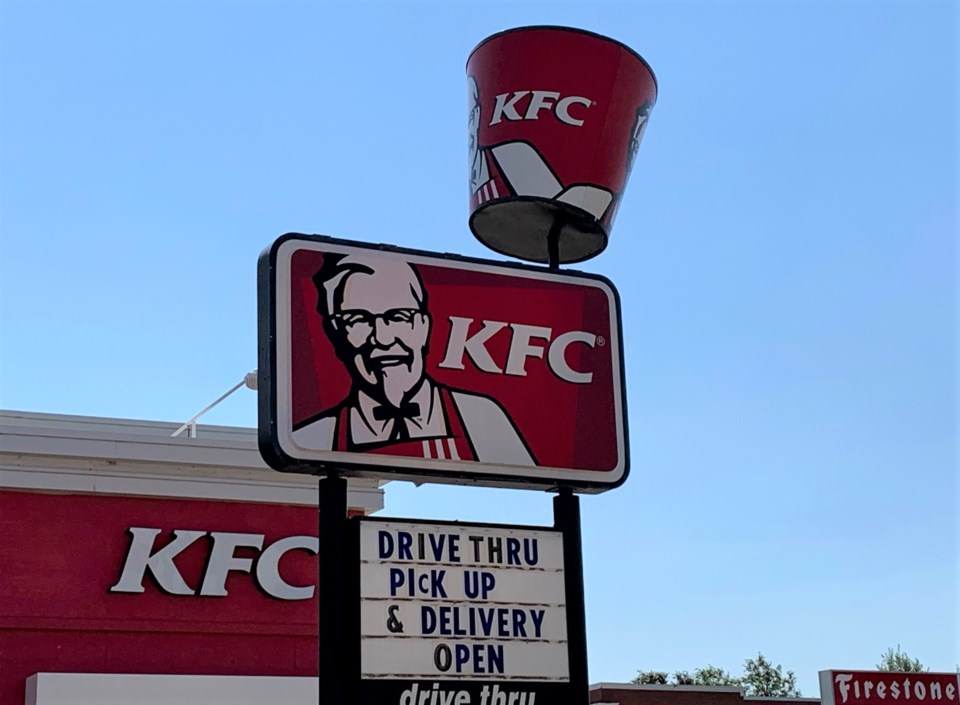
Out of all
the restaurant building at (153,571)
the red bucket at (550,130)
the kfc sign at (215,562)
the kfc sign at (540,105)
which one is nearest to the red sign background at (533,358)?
the red bucket at (550,130)

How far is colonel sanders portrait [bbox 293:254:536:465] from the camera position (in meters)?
7.89

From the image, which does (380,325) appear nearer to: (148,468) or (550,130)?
(550,130)

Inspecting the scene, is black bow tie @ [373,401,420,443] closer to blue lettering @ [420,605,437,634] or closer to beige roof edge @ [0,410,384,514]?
blue lettering @ [420,605,437,634]

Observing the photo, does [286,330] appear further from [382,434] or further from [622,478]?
[622,478]

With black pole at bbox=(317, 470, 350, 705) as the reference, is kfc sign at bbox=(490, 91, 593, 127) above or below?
above

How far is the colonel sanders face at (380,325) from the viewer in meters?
8.00

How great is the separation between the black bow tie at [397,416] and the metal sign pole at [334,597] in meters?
0.39

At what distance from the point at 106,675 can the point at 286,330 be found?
7846 mm

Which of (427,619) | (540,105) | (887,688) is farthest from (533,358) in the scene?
(887,688)

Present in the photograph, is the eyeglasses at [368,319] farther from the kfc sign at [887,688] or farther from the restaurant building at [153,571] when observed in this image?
the kfc sign at [887,688]

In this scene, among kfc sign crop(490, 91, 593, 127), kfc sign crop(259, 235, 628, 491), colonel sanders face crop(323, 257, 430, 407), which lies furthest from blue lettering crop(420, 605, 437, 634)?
kfc sign crop(490, 91, 593, 127)

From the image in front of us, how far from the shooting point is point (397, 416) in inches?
315

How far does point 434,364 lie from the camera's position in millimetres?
8219

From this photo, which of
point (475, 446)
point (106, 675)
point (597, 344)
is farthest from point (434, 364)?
point (106, 675)
